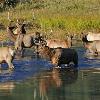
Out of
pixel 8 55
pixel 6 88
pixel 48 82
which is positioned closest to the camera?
pixel 6 88

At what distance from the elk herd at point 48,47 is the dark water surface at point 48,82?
470mm

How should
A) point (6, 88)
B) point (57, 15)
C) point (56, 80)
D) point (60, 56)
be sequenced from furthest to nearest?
1. point (57, 15)
2. point (60, 56)
3. point (56, 80)
4. point (6, 88)

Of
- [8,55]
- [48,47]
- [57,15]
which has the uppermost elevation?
[57,15]

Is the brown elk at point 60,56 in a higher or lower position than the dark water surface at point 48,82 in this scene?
higher

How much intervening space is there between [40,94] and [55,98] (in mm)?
870

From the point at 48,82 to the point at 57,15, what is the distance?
26464mm

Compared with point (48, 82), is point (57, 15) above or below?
above

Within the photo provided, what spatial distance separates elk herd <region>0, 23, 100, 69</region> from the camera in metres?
24.7

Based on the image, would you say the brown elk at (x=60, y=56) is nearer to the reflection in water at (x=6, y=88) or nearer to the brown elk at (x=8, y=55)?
the brown elk at (x=8, y=55)

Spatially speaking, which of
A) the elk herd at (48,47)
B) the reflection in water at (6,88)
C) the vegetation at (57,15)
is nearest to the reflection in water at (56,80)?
the elk herd at (48,47)

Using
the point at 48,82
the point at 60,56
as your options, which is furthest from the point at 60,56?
the point at 48,82

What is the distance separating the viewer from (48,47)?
→ 2573 centimetres

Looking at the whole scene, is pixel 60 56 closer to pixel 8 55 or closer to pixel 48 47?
pixel 48 47

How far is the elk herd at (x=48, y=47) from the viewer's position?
81.0 feet
